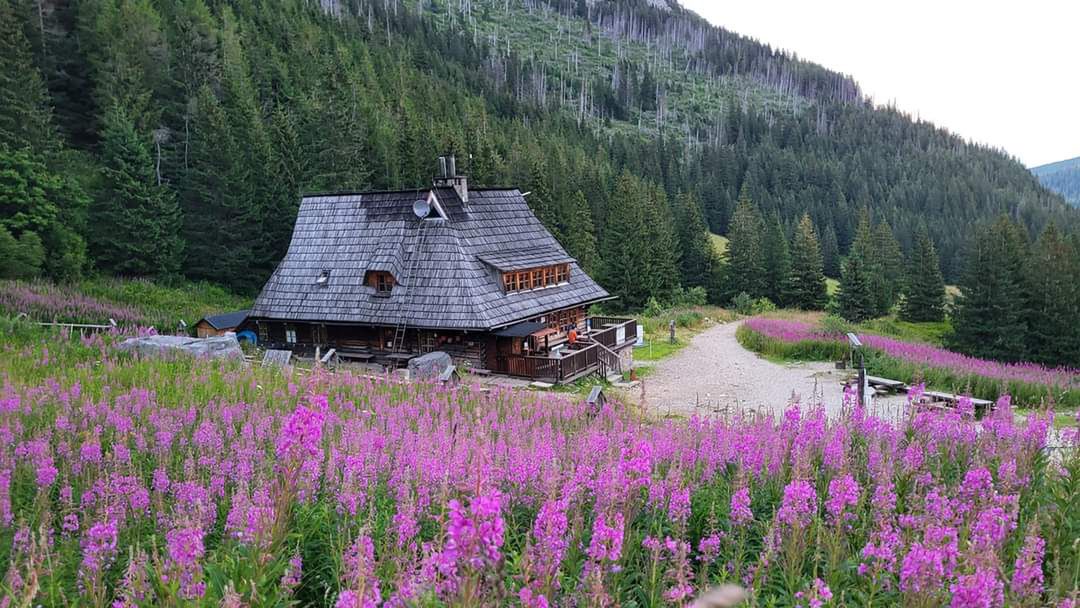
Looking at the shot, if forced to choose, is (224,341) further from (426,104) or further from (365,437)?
(426,104)

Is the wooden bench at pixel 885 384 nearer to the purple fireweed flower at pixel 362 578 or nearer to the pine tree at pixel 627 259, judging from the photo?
the purple fireweed flower at pixel 362 578

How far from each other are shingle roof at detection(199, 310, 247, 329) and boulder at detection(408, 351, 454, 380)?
33.5 feet

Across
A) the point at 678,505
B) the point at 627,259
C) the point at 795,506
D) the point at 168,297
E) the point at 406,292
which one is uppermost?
the point at 627,259

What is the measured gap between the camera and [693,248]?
70688 mm

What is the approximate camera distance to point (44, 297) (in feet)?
95.2

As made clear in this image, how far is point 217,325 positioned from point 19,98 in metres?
21.8

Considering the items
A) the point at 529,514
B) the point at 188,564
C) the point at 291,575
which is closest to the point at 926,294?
the point at 529,514

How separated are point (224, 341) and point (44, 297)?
529 inches

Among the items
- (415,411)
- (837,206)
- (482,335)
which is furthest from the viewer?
(837,206)

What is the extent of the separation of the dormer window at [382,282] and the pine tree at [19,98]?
69.7 ft

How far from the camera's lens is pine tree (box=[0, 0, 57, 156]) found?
36500mm

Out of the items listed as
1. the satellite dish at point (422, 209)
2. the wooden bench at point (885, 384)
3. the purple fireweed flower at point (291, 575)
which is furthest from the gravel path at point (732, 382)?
the purple fireweed flower at point (291, 575)

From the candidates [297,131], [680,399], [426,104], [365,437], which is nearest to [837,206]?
[426,104]

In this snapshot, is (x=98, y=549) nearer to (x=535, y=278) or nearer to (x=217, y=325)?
(x=535, y=278)
